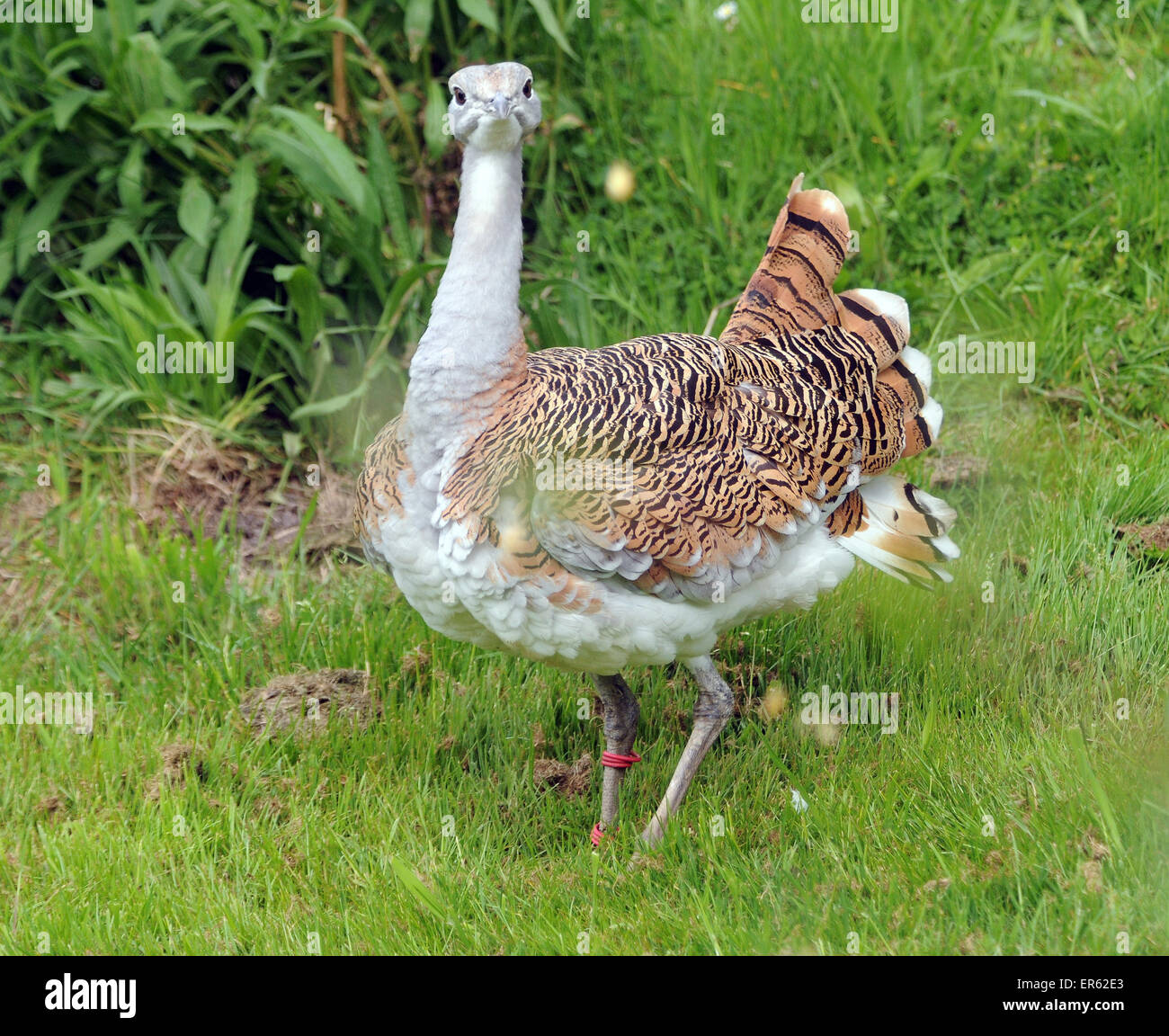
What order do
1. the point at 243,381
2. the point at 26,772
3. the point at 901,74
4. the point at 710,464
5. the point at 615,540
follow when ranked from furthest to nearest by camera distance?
the point at 901,74, the point at 243,381, the point at 26,772, the point at 710,464, the point at 615,540

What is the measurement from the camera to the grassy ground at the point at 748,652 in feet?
10.9

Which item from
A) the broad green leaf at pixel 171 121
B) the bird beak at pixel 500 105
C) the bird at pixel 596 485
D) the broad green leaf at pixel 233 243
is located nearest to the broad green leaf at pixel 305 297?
the broad green leaf at pixel 233 243

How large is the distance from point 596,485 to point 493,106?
3.15 feet

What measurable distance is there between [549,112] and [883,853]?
3598 millimetres

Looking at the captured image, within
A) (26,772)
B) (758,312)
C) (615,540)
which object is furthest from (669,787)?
(26,772)

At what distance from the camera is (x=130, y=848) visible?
3670mm

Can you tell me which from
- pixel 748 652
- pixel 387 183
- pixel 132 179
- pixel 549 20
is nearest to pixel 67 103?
pixel 132 179

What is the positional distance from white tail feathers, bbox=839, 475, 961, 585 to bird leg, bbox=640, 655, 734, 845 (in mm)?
562

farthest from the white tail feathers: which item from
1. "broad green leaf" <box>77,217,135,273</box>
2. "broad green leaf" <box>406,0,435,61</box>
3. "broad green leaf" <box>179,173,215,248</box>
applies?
"broad green leaf" <box>77,217,135,273</box>

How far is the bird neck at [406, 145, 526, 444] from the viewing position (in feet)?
11.0

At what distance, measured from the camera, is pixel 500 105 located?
3.21 m

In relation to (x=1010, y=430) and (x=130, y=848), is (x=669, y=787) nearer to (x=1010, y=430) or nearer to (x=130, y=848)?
(x=130, y=848)

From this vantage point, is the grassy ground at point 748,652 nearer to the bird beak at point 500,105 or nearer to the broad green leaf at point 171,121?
the broad green leaf at point 171,121

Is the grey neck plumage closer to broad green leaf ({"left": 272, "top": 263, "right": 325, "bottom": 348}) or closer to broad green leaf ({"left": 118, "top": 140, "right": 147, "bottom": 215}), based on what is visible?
broad green leaf ({"left": 272, "top": 263, "right": 325, "bottom": 348})
